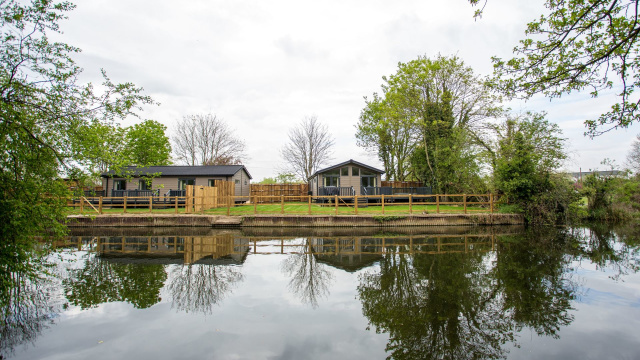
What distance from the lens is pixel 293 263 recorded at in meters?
8.16

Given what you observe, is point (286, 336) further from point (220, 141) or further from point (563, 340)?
point (220, 141)

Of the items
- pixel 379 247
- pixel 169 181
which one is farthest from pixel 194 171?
pixel 379 247

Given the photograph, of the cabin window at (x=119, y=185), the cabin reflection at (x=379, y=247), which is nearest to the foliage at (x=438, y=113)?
the cabin reflection at (x=379, y=247)

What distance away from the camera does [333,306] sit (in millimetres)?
5008

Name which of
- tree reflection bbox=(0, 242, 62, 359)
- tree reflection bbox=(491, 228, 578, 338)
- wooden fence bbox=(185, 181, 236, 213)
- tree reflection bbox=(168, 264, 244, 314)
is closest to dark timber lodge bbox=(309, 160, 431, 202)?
wooden fence bbox=(185, 181, 236, 213)

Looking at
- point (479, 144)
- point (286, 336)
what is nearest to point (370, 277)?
point (286, 336)

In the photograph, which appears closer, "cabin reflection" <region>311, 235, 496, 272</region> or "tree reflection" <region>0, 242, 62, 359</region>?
"tree reflection" <region>0, 242, 62, 359</region>

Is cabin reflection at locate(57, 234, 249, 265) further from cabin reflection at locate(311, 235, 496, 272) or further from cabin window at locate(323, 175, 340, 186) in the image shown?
cabin window at locate(323, 175, 340, 186)

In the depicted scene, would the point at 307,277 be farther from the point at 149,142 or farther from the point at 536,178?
the point at 149,142

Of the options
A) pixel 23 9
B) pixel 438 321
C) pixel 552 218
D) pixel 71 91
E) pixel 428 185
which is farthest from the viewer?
pixel 428 185

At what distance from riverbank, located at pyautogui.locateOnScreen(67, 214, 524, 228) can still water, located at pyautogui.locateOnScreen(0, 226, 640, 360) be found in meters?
7.16

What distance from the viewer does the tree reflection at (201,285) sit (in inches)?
202

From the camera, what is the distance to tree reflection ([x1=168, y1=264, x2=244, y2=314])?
5137 mm

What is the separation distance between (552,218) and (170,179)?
82.5 feet
